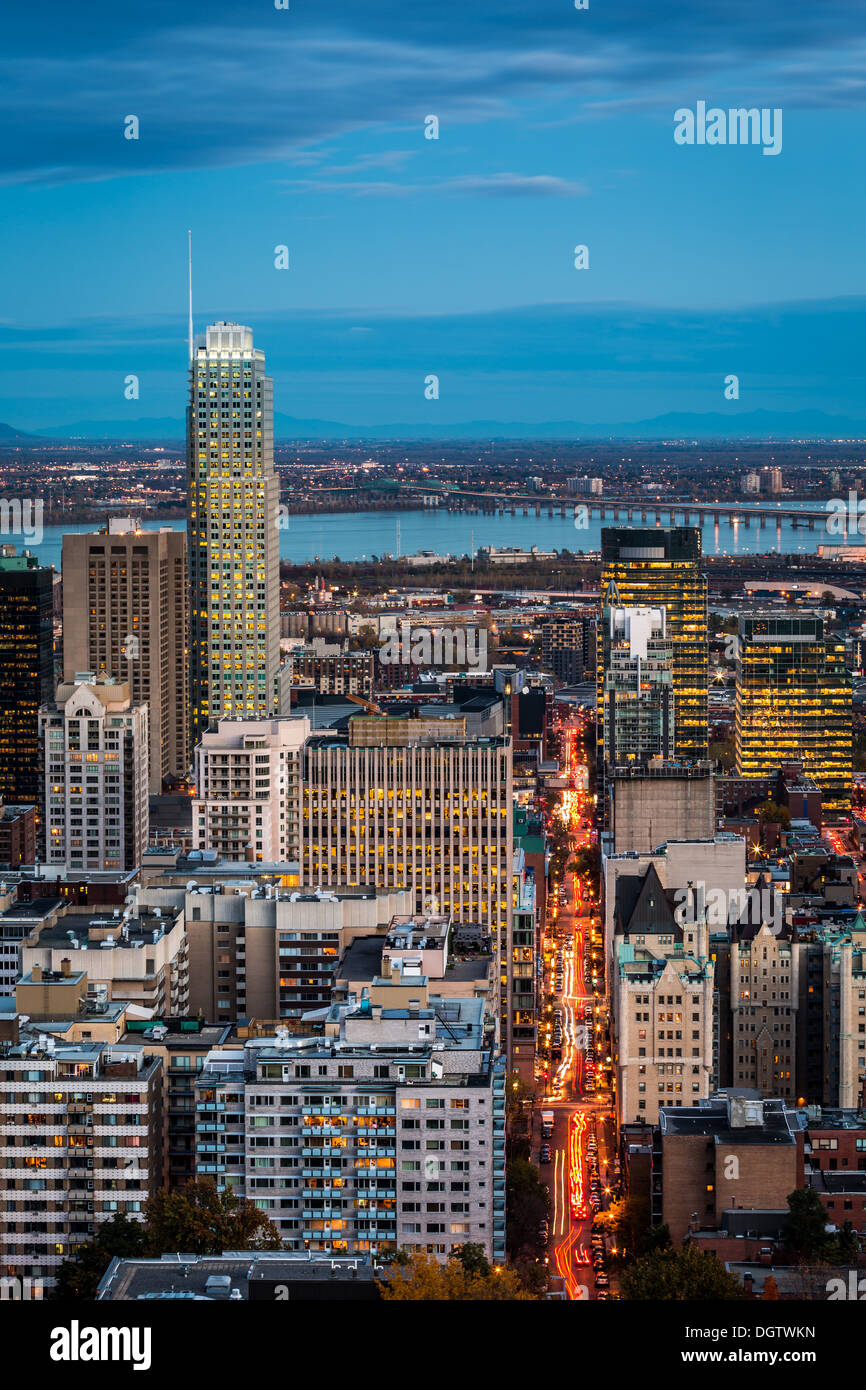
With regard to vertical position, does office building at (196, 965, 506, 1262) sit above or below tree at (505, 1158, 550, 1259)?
above

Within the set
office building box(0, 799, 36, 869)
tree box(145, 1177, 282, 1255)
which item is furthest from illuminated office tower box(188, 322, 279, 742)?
tree box(145, 1177, 282, 1255)

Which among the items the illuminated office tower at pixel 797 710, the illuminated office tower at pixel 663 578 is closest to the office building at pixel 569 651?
the illuminated office tower at pixel 663 578

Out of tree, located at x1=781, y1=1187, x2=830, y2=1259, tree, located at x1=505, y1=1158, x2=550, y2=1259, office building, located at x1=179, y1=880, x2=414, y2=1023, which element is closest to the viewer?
tree, located at x1=781, y1=1187, x2=830, y2=1259

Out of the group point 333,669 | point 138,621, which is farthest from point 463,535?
A: point 138,621

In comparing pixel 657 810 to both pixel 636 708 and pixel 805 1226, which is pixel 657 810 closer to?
pixel 636 708

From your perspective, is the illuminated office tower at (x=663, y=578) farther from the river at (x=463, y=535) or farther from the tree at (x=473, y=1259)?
the river at (x=463, y=535)

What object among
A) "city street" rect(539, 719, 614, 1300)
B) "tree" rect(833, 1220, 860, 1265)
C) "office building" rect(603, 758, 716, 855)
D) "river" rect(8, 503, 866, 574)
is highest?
"river" rect(8, 503, 866, 574)

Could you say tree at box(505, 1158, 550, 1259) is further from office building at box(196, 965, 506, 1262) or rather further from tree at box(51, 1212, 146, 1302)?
tree at box(51, 1212, 146, 1302)

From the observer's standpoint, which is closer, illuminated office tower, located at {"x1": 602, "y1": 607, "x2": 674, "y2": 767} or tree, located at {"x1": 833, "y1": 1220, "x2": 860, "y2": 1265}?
tree, located at {"x1": 833, "y1": 1220, "x2": 860, "y2": 1265}
